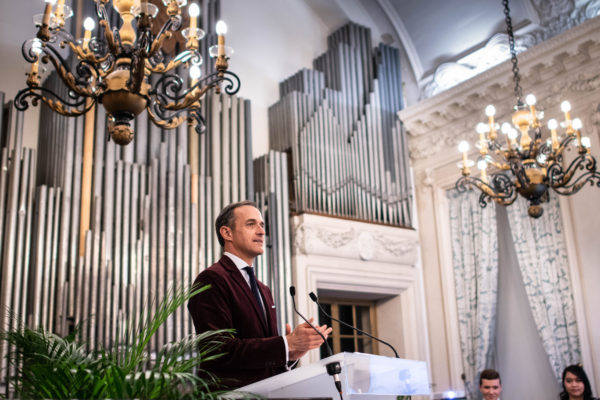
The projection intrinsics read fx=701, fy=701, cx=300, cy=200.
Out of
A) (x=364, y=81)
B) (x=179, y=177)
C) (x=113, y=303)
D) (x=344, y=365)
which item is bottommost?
(x=344, y=365)

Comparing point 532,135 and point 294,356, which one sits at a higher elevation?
point 532,135

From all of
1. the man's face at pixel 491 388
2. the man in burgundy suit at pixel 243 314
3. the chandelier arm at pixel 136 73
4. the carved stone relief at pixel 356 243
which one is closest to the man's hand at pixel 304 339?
the man in burgundy suit at pixel 243 314

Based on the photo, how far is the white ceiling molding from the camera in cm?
884

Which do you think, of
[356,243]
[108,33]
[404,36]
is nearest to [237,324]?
[108,33]

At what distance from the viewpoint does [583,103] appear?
695cm

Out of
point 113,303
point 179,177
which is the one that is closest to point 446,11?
point 179,177

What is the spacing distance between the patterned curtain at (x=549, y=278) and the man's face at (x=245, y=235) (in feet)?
15.7

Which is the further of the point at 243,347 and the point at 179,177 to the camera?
the point at 179,177

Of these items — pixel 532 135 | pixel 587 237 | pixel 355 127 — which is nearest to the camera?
pixel 587 237

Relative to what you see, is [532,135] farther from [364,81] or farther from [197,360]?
[197,360]

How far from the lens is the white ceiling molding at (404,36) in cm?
884

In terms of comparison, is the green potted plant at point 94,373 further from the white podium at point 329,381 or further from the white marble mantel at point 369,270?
the white marble mantel at point 369,270

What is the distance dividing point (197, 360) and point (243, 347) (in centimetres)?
65

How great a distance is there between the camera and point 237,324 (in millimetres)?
2723
